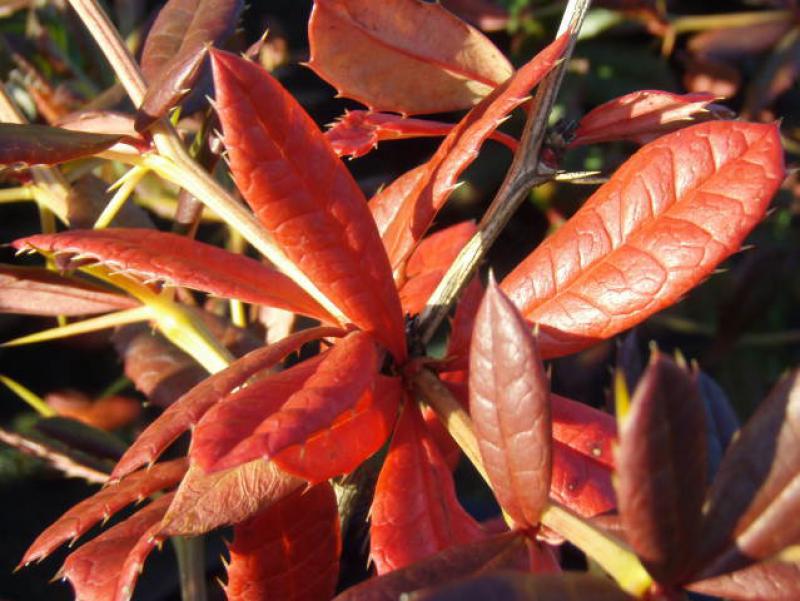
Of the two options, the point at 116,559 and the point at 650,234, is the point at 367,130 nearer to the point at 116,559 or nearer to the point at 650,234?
the point at 650,234

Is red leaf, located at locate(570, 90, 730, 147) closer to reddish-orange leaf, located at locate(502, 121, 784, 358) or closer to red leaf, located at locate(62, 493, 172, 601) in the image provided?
reddish-orange leaf, located at locate(502, 121, 784, 358)

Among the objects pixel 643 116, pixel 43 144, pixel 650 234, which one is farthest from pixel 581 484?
pixel 43 144

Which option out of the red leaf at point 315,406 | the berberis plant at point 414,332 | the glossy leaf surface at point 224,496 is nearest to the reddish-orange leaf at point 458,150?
the berberis plant at point 414,332

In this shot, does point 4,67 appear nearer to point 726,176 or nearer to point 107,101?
point 107,101

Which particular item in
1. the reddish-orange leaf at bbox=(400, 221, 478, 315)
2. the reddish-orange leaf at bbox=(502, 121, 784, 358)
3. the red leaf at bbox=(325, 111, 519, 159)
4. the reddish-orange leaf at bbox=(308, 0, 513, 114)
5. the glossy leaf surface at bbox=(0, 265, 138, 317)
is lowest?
the reddish-orange leaf at bbox=(400, 221, 478, 315)

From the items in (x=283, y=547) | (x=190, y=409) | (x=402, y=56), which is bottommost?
(x=283, y=547)

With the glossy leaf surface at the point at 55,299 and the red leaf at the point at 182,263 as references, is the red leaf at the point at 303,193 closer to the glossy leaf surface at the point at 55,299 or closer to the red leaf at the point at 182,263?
the red leaf at the point at 182,263

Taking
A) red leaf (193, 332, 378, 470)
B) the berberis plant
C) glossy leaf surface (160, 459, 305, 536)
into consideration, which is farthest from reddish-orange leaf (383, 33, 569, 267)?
glossy leaf surface (160, 459, 305, 536)
